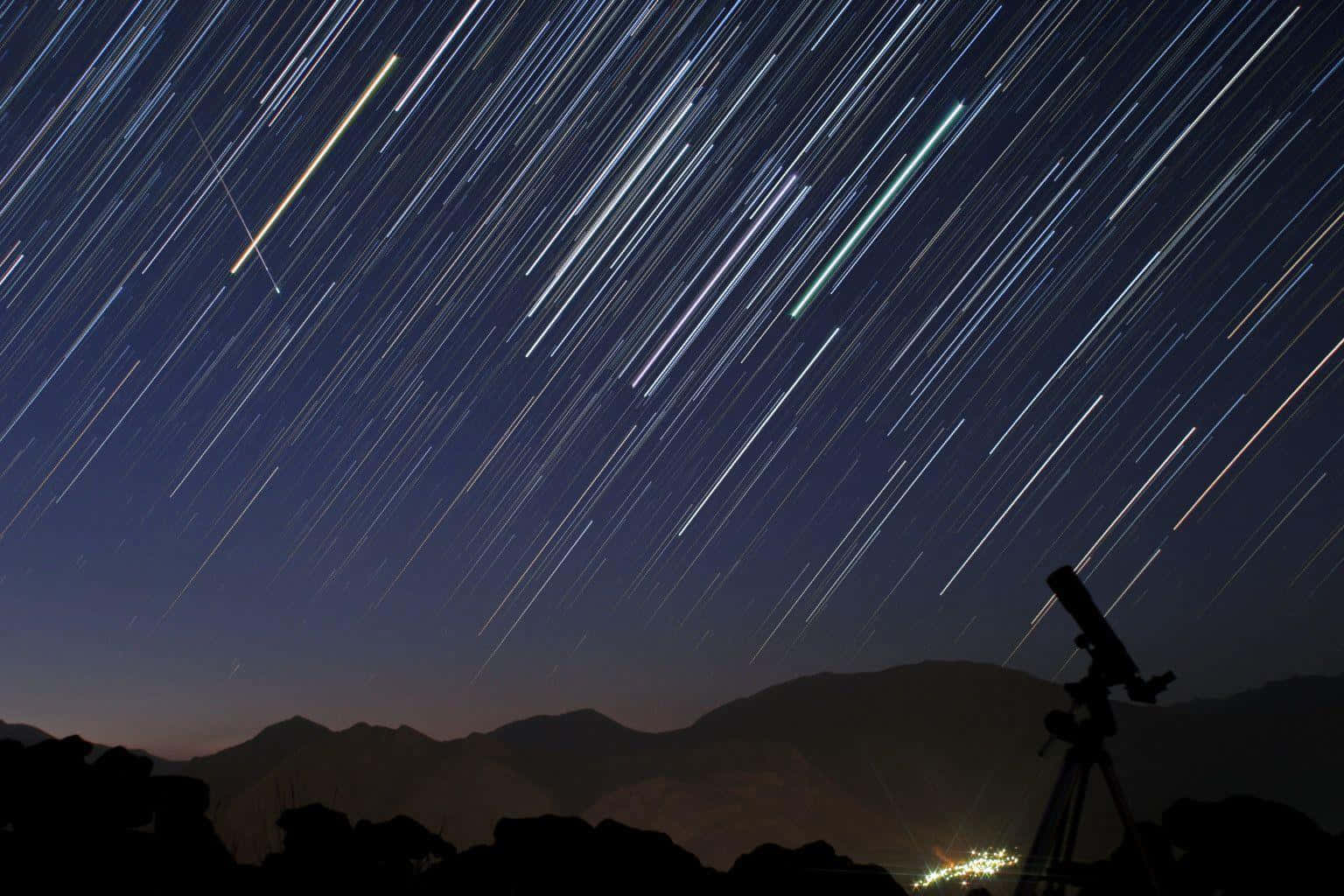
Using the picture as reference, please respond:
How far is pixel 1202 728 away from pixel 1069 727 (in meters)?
108

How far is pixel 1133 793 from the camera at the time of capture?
258ft

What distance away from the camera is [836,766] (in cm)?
9562

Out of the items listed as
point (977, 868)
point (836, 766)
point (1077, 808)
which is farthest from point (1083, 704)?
point (836, 766)

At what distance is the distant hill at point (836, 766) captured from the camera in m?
73.7

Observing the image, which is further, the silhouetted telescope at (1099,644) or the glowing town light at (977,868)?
the silhouetted telescope at (1099,644)

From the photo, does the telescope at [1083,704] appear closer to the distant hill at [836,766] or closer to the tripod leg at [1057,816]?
the tripod leg at [1057,816]

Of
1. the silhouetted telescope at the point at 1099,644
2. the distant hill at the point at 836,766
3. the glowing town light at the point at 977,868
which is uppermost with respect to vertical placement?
the distant hill at the point at 836,766

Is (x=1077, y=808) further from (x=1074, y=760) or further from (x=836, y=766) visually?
(x=836, y=766)

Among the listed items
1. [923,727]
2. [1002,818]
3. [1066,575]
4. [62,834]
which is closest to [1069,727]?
[1066,575]

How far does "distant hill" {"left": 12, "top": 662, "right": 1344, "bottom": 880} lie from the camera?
73688mm

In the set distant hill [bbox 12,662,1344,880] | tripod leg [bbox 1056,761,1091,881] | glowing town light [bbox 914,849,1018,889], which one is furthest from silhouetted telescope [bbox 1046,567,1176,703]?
distant hill [bbox 12,662,1344,880]

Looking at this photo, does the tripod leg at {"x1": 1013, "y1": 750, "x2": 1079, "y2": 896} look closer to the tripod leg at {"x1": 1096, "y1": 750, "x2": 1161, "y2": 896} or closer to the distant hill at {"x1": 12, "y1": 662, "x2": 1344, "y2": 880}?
the tripod leg at {"x1": 1096, "y1": 750, "x2": 1161, "y2": 896}

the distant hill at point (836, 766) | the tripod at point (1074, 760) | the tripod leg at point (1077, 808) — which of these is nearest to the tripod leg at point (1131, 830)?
the tripod at point (1074, 760)

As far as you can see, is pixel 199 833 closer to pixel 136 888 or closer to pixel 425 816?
pixel 136 888
